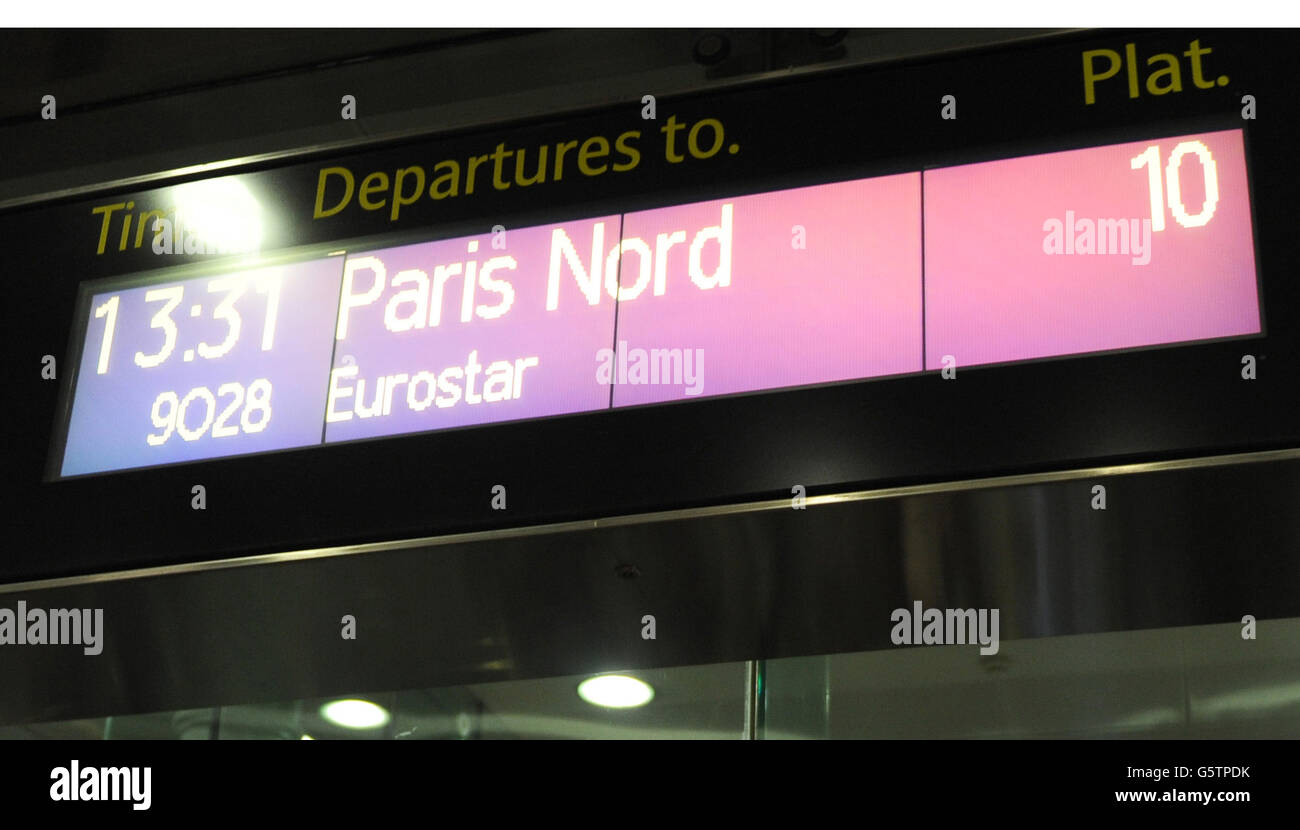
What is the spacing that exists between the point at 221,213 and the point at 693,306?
103cm

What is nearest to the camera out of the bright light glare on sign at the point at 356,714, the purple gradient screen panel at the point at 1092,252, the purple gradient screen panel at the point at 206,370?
the purple gradient screen panel at the point at 1092,252

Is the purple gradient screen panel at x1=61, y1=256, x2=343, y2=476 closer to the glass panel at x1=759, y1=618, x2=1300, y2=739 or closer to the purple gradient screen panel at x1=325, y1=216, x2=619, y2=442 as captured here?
the purple gradient screen panel at x1=325, y1=216, x2=619, y2=442

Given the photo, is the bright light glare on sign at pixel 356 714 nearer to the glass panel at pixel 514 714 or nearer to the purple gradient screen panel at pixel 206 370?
the glass panel at pixel 514 714

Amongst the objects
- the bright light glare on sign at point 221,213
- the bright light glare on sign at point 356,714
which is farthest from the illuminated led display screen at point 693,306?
the bright light glare on sign at point 356,714

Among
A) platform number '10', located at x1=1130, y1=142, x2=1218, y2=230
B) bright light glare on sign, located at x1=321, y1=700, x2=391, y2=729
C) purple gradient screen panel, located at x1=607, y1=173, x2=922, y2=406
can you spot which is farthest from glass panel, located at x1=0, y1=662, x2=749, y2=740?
platform number '10', located at x1=1130, y1=142, x2=1218, y2=230

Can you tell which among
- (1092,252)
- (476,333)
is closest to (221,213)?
(476,333)

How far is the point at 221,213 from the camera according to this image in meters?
3.39

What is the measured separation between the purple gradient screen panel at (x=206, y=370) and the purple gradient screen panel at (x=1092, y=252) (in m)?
1.09

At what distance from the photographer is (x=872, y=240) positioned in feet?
9.56

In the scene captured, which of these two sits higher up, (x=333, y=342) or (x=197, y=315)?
(x=197, y=315)

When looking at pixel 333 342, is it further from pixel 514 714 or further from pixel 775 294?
pixel 514 714

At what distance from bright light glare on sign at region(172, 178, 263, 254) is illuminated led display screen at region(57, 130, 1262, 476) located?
0.10 m

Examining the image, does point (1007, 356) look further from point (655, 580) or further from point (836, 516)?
point (655, 580)

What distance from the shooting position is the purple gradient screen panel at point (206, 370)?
3082 millimetres
